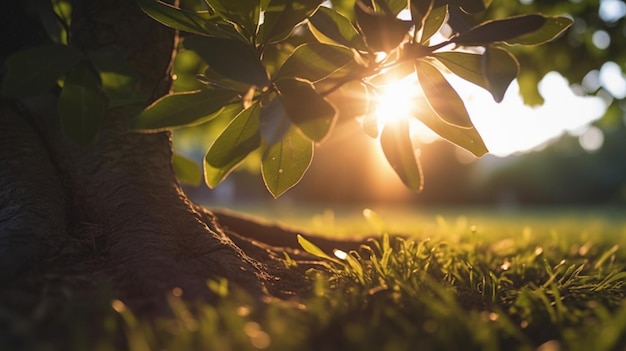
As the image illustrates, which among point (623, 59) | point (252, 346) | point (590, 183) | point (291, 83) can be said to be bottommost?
point (590, 183)

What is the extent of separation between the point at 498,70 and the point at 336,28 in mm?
483

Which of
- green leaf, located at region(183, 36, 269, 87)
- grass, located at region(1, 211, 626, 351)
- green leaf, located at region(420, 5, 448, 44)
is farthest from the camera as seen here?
green leaf, located at region(420, 5, 448, 44)

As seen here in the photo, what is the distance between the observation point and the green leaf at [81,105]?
182 cm

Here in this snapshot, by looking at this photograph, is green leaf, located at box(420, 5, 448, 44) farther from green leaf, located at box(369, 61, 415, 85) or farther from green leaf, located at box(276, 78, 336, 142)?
green leaf, located at box(276, 78, 336, 142)

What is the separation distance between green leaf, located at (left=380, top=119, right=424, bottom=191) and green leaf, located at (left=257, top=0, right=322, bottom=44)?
1.33 feet

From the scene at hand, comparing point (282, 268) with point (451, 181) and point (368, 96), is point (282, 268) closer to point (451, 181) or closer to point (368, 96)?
point (368, 96)

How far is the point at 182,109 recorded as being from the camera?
171 cm

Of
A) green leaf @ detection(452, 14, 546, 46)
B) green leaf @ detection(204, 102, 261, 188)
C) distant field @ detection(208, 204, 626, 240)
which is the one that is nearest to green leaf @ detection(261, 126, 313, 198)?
green leaf @ detection(204, 102, 261, 188)

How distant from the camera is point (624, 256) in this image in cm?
361

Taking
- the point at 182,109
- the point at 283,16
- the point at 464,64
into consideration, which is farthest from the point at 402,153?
the point at 182,109

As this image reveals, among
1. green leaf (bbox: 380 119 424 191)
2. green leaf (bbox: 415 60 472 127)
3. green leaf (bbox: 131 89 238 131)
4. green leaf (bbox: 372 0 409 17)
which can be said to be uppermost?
green leaf (bbox: 372 0 409 17)

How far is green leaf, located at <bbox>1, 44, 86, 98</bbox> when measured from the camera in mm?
1668

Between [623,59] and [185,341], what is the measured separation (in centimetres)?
→ 483

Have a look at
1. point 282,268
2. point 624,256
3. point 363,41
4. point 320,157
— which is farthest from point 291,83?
point 320,157
